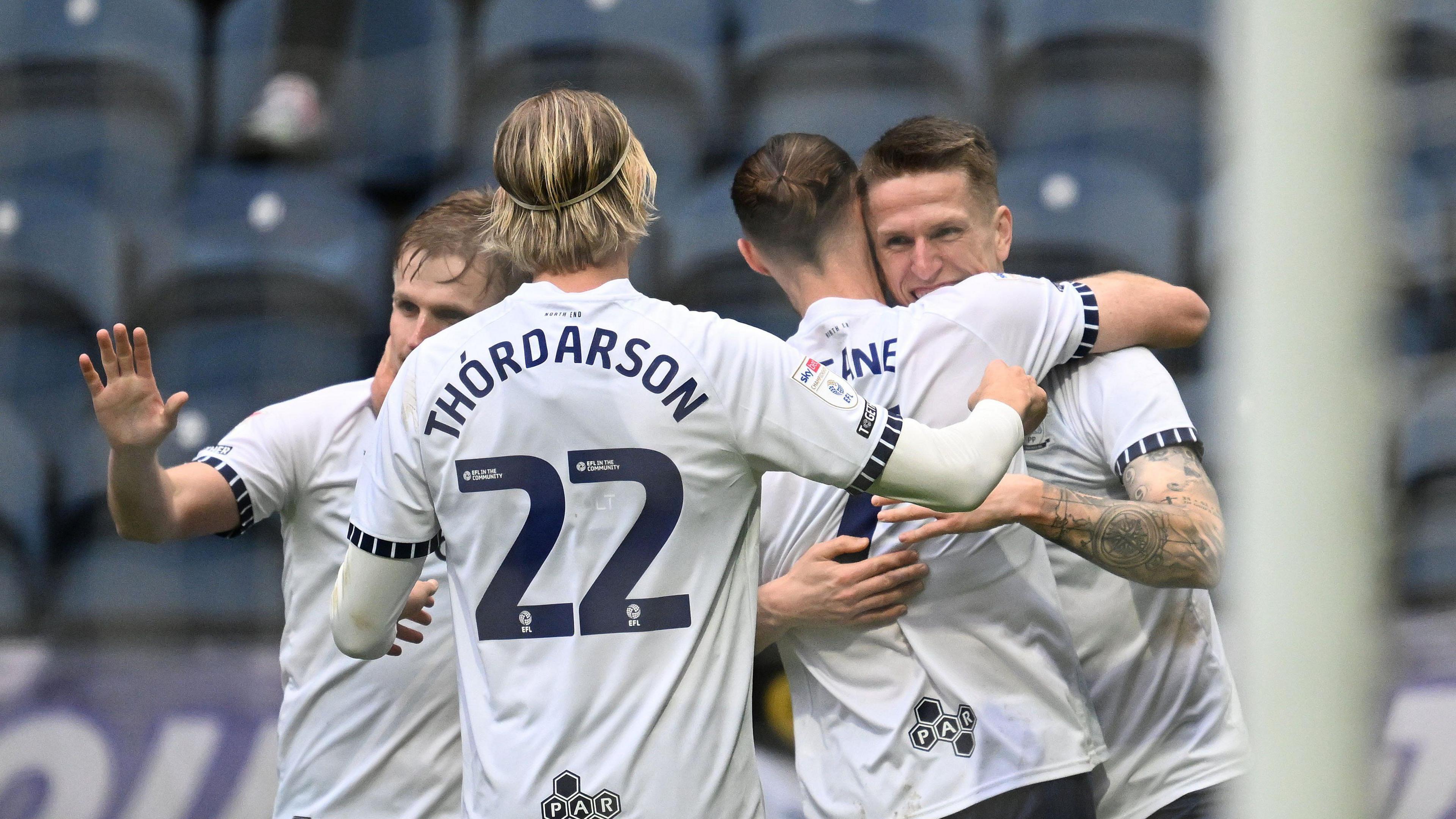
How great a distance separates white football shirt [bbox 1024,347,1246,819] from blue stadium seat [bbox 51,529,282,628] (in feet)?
8.39

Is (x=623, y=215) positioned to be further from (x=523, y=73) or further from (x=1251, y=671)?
(x=523, y=73)

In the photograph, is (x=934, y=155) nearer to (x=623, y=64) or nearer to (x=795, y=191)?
(x=795, y=191)

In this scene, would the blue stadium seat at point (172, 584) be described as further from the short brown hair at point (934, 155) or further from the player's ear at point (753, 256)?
the short brown hair at point (934, 155)

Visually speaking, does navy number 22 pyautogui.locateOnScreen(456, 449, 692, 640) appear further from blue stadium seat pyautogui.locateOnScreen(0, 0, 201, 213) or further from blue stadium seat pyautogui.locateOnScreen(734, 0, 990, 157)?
blue stadium seat pyautogui.locateOnScreen(0, 0, 201, 213)

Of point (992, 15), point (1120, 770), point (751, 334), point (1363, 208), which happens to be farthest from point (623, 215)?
point (992, 15)

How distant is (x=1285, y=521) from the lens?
73cm

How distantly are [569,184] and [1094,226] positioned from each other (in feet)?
8.20

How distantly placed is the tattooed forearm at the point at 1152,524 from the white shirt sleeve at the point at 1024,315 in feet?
0.69

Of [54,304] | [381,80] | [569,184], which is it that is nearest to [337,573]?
[569,184]

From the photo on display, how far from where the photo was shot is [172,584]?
393 cm

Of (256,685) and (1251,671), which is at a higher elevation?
(1251,671)

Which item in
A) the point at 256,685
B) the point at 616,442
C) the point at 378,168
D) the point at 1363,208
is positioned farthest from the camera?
the point at 378,168

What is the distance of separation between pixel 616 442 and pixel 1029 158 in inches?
110

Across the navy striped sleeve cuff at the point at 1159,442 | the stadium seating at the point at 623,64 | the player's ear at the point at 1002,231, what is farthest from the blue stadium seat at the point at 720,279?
the navy striped sleeve cuff at the point at 1159,442
